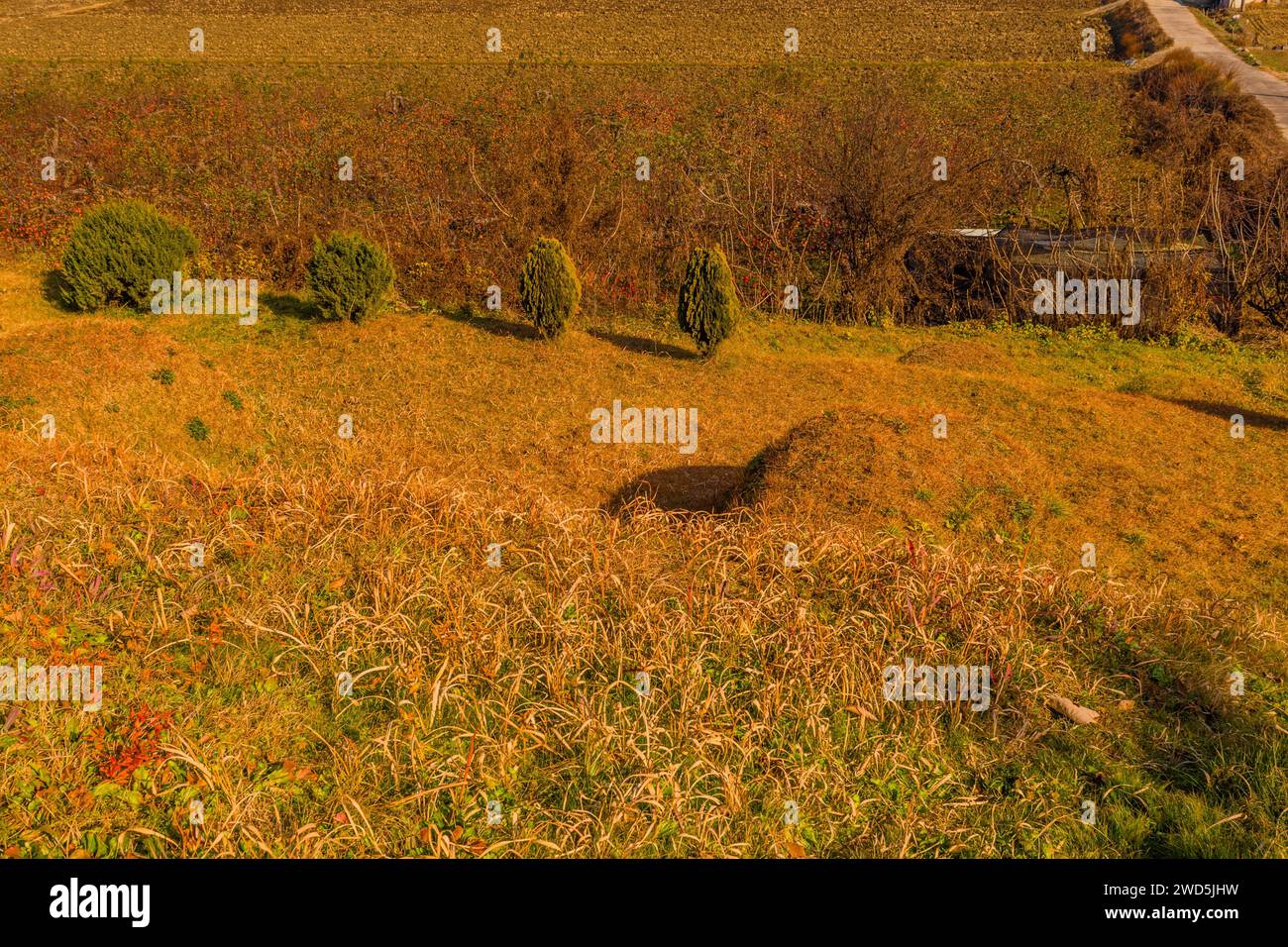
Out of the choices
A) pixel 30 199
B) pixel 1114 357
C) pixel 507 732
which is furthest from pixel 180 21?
pixel 507 732

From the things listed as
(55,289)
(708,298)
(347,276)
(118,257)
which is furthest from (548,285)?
(55,289)

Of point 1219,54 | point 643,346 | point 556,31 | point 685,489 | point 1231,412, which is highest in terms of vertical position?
point 556,31

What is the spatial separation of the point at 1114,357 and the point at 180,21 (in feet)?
151

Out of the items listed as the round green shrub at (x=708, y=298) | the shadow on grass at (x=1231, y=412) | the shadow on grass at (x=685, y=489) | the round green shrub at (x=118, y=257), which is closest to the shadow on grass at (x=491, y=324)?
the round green shrub at (x=708, y=298)

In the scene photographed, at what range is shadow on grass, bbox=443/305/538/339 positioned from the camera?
1437 cm

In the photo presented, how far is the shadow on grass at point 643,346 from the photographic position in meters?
14.2

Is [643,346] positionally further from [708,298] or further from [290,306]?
[290,306]

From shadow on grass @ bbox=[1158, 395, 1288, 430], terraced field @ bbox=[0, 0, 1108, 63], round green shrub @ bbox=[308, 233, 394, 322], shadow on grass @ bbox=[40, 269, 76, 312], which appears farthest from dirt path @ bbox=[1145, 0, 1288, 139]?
shadow on grass @ bbox=[40, 269, 76, 312]

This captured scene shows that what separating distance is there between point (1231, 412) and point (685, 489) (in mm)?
8359

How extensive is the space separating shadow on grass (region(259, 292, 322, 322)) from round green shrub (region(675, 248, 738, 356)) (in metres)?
6.19

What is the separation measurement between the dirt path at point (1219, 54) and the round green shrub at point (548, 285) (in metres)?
23.1

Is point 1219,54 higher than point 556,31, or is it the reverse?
point 556,31

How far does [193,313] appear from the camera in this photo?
14.0 metres

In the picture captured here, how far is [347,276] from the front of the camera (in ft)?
44.3
